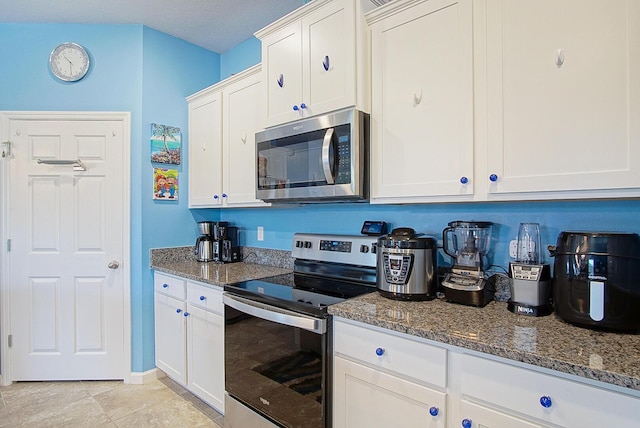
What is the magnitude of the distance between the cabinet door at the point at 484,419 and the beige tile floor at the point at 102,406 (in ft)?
5.46

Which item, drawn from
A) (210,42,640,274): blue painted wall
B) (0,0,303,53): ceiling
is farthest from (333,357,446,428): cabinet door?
(0,0,303,53): ceiling

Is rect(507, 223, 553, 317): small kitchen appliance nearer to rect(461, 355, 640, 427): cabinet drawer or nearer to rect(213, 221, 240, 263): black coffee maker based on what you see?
rect(461, 355, 640, 427): cabinet drawer

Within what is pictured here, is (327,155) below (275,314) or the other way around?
the other way around

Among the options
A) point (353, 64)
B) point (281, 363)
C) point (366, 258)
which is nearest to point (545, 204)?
point (366, 258)

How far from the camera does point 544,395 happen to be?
37.0 inches

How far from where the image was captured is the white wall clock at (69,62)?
8.68 ft

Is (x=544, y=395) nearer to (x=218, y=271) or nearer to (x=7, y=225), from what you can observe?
(x=218, y=271)

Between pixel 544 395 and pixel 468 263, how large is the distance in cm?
65

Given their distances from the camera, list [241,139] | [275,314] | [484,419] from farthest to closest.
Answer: [241,139] → [275,314] → [484,419]

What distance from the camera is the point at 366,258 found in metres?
1.93

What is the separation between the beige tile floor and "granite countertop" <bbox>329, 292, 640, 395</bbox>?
1.55 meters

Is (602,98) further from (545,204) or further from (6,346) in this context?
(6,346)

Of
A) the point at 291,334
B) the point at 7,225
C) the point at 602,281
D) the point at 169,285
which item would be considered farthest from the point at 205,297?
the point at 602,281

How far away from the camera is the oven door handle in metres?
1.45
